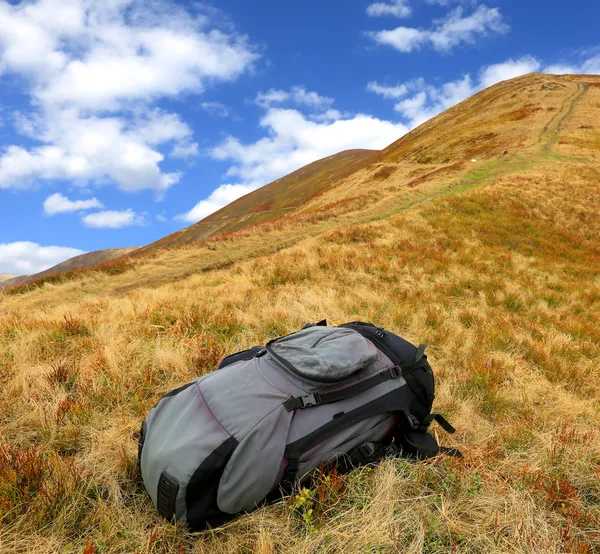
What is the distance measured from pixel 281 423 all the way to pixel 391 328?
3.86m

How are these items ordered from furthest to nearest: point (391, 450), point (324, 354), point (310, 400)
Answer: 1. point (391, 450)
2. point (324, 354)
3. point (310, 400)

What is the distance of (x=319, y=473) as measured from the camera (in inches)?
87.7

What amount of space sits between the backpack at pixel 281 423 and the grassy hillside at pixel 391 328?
17 centimetres

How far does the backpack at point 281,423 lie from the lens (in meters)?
1.95

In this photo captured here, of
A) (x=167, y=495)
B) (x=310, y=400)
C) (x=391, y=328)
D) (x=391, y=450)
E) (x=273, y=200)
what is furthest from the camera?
(x=273, y=200)

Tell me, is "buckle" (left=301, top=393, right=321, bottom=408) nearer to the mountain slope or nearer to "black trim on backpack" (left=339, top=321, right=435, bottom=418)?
"black trim on backpack" (left=339, top=321, right=435, bottom=418)

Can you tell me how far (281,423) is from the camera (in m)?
2.10

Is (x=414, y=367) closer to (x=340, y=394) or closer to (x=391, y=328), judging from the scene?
(x=340, y=394)

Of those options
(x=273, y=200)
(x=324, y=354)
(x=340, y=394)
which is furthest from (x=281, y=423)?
(x=273, y=200)

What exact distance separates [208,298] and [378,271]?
4502mm

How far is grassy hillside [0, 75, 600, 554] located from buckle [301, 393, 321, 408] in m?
0.51

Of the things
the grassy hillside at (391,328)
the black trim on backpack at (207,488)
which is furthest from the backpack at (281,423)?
the grassy hillside at (391,328)

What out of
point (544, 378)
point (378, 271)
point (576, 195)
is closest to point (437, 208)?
point (378, 271)

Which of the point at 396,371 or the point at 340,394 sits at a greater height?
the point at 340,394
